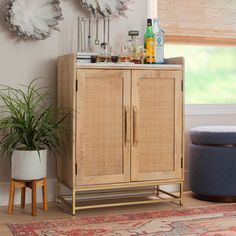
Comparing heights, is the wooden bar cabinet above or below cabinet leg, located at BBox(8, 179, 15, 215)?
above

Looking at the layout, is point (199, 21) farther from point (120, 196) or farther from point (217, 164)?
point (120, 196)

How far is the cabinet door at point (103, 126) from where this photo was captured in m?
3.39

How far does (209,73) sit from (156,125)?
42.5 inches

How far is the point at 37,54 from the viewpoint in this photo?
3.71 meters

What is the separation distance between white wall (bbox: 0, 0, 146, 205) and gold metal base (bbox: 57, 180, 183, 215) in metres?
0.18

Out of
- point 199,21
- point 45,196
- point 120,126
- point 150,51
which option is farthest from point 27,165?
point 199,21

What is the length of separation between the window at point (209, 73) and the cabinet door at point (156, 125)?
0.73 m

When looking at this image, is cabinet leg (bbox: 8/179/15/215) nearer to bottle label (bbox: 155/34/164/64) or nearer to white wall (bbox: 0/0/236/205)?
white wall (bbox: 0/0/236/205)

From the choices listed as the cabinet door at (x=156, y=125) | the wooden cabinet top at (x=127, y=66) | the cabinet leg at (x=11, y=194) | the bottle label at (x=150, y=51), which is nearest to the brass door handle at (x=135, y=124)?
the cabinet door at (x=156, y=125)

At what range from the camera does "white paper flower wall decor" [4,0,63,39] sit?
11.5 feet

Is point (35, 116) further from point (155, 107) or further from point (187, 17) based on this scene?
point (187, 17)

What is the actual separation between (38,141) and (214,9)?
1858mm

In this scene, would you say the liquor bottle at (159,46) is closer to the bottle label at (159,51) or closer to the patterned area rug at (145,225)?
the bottle label at (159,51)

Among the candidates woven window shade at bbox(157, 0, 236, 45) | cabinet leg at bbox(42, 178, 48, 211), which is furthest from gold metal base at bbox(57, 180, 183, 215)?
woven window shade at bbox(157, 0, 236, 45)
